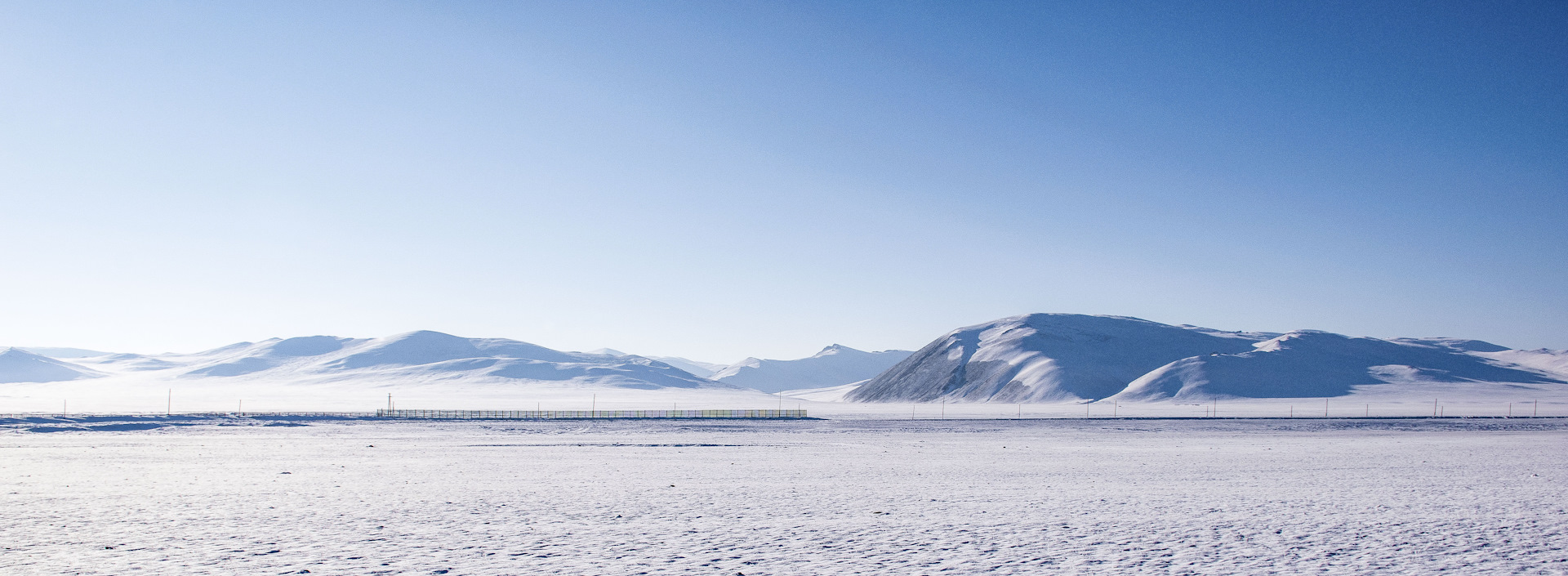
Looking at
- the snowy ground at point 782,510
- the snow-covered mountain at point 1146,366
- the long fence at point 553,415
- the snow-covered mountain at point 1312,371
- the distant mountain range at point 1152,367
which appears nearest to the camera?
the snowy ground at point 782,510

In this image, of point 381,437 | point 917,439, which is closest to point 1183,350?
point 917,439

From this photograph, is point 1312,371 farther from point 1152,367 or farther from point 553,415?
point 553,415

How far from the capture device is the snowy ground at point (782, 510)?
40.3ft

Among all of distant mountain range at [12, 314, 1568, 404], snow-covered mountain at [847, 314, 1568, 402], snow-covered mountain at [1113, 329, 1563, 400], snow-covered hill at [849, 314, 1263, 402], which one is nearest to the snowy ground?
snow-covered mountain at [1113, 329, 1563, 400]

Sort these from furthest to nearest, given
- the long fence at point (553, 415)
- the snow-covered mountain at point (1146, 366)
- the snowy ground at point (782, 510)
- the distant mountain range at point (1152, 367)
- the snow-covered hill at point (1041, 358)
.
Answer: the snow-covered hill at point (1041, 358) < the snow-covered mountain at point (1146, 366) < the distant mountain range at point (1152, 367) < the long fence at point (553, 415) < the snowy ground at point (782, 510)

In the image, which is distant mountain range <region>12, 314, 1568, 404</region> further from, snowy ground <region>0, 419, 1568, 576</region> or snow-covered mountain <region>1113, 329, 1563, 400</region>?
snowy ground <region>0, 419, 1568, 576</region>

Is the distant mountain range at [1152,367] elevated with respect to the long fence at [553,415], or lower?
elevated

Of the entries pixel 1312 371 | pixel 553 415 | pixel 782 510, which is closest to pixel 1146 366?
pixel 1312 371

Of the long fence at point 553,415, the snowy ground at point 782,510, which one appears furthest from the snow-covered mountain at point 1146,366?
the snowy ground at point 782,510

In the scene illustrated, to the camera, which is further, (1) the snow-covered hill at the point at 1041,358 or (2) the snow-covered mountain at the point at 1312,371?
(1) the snow-covered hill at the point at 1041,358

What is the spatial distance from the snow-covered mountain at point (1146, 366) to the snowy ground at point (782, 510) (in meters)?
80.5

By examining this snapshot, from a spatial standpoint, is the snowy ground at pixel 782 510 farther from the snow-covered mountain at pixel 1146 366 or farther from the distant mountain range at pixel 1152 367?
the snow-covered mountain at pixel 1146 366

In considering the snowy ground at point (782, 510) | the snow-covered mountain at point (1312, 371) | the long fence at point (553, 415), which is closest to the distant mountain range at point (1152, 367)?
the snow-covered mountain at point (1312, 371)

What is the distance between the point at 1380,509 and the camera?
55.6 feet
